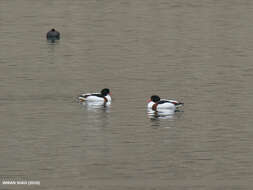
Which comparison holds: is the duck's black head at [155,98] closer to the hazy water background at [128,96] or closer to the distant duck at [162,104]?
the distant duck at [162,104]

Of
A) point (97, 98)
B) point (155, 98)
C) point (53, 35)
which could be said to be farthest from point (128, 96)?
point (53, 35)

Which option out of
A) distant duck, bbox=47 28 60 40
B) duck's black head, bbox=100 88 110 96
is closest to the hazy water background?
duck's black head, bbox=100 88 110 96

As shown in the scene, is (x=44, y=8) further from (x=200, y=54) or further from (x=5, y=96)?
(x=5, y=96)

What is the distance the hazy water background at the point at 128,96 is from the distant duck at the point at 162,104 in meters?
0.70

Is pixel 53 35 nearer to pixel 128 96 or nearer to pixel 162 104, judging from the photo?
pixel 128 96

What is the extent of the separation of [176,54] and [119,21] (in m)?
19.6

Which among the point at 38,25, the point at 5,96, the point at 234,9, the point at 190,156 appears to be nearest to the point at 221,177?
the point at 190,156

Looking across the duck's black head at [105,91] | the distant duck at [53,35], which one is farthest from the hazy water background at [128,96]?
the distant duck at [53,35]

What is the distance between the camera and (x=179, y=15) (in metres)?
90.5

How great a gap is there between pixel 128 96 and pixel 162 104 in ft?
10.9

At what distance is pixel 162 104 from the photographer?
5012cm

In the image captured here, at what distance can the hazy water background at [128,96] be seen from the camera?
121 feet

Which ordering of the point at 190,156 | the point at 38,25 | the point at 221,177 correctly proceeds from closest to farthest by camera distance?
1. the point at 221,177
2. the point at 190,156
3. the point at 38,25

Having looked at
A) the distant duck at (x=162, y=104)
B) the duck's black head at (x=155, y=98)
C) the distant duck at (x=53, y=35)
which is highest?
the distant duck at (x=53, y=35)
